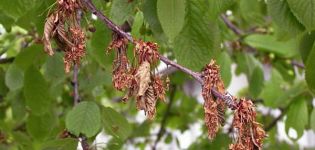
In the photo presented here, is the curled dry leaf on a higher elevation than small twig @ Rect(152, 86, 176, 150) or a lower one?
lower

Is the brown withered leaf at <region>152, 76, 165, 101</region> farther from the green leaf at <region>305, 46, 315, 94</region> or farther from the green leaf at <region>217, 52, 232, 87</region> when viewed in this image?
the green leaf at <region>217, 52, 232, 87</region>

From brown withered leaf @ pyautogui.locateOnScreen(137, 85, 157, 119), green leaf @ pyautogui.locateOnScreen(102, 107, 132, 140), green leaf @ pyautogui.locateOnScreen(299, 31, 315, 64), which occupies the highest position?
green leaf @ pyautogui.locateOnScreen(299, 31, 315, 64)

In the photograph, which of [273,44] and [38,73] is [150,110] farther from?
[273,44]

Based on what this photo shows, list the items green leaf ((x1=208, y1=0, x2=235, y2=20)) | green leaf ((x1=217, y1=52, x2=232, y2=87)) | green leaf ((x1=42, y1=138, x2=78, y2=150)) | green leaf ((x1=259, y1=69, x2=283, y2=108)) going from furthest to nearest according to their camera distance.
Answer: green leaf ((x1=259, y1=69, x2=283, y2=108))
green leaf ((x1=217, y1=52, x2=232, y2=87))
green leaf ((x1=42, y1=138, x2=78, y2=150))
green leaf ((x1=208, y1=0, x2=235, y2=20))

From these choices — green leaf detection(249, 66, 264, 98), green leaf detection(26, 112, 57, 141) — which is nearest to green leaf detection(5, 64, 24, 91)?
green leaf detection(26, 112, 57, 141)

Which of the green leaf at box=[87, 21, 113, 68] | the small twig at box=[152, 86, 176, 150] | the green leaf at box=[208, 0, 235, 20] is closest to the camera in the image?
the green leaf at box=[208, 0, 235, 20]

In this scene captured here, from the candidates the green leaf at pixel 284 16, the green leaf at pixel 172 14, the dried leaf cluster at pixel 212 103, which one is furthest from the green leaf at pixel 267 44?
the dried leaf cluster at pixel 212 103

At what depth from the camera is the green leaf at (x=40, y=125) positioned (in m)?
1.66

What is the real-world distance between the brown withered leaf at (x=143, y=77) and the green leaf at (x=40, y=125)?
98cm

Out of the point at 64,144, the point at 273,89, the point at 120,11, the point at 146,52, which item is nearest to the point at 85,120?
the point at 64,144

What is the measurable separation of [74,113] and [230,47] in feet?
3.39

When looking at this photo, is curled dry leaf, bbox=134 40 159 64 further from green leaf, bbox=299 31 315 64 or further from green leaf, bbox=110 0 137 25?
green leaf, bbox=299 31 315 64

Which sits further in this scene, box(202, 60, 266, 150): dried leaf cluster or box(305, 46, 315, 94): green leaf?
box(305, 46, 315, 94): green leaf

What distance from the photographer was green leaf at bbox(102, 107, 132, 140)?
1.33 meters
